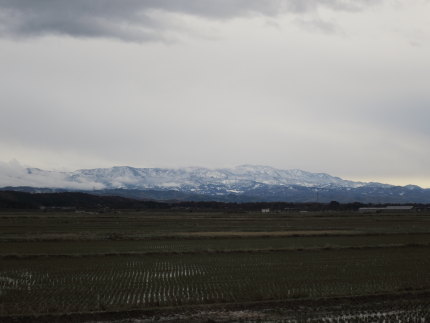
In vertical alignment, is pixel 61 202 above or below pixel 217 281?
below

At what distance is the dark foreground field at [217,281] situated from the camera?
15.8 metres

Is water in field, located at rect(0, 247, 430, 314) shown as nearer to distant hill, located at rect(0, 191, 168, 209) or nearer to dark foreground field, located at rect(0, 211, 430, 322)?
dark foreground field, located at rect(0, 211, 430, 322)

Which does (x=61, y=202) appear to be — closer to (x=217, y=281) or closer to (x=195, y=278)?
(x=195, y=278)

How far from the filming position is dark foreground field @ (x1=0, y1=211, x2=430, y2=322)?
1584cm

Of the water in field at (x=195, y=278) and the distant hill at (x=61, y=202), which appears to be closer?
the water in field at (x=195, y=278)

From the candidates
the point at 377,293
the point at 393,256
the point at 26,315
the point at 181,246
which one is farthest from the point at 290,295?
the point at 181,246

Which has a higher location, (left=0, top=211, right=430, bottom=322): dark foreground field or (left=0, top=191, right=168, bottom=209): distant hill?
(left=0, top=211, right=430, bottom=322): dark foreground field

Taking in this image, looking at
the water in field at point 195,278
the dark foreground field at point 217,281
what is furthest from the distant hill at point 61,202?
the water in field at point 195,278

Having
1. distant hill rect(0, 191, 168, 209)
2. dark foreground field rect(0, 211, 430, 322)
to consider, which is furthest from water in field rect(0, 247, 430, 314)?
distant hill rect(0, 191, 168, 209)

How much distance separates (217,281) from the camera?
21.9 m

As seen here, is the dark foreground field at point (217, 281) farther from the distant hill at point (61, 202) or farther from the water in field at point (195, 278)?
the distant hill at point (61, 202)

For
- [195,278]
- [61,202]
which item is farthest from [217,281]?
[61,202]

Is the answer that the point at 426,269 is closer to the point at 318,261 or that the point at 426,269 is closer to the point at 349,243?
the point at 318,261

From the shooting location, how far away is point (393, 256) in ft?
99.5
